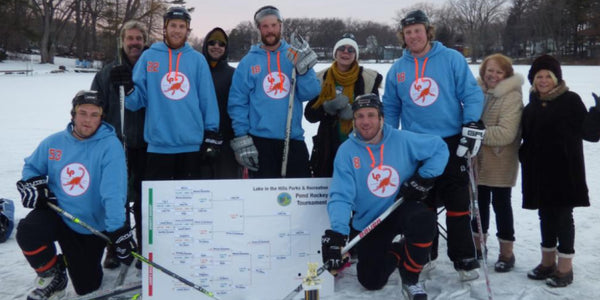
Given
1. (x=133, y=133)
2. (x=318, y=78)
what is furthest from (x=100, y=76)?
(x=318, y=78)

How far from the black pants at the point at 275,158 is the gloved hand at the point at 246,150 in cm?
14

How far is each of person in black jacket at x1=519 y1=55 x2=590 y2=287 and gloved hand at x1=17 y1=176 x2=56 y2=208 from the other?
3.55 meters

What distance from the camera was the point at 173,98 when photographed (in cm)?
377

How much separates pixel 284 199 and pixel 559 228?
2083mm

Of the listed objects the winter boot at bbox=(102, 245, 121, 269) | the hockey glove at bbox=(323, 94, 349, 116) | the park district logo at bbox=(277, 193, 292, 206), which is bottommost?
the winter boot at bbox=(102, 245, 121, 269)

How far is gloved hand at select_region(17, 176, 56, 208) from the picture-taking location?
3264 mm

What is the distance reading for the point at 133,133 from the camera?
4125 millimetres

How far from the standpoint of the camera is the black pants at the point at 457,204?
3602 mm

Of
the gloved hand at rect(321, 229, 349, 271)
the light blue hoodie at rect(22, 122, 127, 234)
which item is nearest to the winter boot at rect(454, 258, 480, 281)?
the gloved hand at rect(321, 229, 349, 271)

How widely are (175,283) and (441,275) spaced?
2.06 meters

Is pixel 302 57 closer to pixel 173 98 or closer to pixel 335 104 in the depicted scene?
pixel 335 104

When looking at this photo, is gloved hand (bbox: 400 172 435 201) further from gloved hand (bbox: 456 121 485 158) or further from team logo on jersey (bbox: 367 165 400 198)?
gloved hand (bbox: 456 121 485 158)

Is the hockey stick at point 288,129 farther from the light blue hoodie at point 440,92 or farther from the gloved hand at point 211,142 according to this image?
the light blue hoodie at point 440,92

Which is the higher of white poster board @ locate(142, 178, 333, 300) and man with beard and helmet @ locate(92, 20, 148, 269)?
man with beard and helmet @ locate(92, 20, 148, 269)
